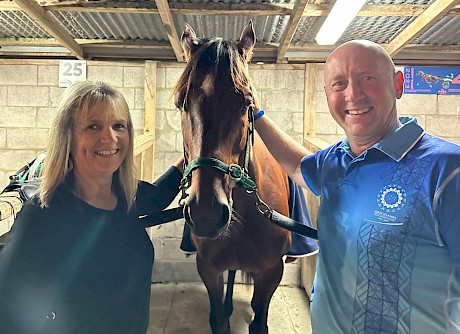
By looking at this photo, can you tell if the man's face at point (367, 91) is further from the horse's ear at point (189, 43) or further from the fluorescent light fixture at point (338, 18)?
the fluorescent light fixture at point (338, 18)

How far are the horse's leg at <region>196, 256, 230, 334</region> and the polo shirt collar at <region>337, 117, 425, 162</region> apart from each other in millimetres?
1108

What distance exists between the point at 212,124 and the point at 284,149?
1.15 feet

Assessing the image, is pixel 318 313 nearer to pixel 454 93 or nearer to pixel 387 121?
pixel 387 121

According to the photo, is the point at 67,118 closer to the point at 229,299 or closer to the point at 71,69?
the point at 229,299

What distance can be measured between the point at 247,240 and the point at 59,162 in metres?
0.85

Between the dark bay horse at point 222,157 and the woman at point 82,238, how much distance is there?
0.67ft

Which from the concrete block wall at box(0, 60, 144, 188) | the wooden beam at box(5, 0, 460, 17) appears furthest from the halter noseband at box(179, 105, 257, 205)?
the concrete block wall at box(0, 60, 144, 188)

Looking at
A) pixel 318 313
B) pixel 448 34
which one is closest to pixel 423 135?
pixel 318 313

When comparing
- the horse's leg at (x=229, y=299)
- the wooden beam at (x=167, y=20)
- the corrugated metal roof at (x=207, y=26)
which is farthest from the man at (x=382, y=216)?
the wooden beam at (x=167, y=20)

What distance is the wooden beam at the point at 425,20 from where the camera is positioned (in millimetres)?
2240

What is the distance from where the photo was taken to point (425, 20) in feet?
8.22

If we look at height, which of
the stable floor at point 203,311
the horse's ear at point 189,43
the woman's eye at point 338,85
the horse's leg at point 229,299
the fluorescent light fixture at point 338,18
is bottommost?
the stable floor at point 203,311

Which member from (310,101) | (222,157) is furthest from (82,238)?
(310,101)

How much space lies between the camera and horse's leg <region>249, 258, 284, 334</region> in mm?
1682
